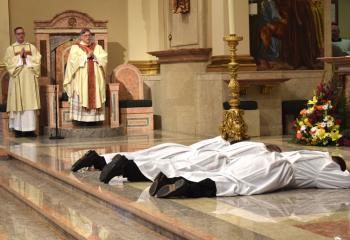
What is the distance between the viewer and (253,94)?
11.9 m

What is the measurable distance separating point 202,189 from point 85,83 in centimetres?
761

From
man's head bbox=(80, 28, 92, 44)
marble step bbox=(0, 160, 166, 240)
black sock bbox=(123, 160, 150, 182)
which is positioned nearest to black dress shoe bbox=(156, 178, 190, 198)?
marble step bbox=(0, 160, 166, 240)

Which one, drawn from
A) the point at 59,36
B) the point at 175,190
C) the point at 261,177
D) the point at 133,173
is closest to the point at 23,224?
the point at 133,173

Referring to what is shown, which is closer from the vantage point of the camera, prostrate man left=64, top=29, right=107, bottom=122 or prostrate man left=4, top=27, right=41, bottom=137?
prostrate man left=64, top=29, right=107, bottom=122

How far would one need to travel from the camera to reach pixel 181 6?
527 inches

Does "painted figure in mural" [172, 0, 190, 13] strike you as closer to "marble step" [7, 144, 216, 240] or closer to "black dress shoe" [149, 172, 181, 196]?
"marble step" [7, 144, 216, 240]

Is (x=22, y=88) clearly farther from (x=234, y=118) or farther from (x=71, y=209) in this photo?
(x=71, y=209)

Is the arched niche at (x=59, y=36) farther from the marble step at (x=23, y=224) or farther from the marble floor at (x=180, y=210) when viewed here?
the marble step at (x=23, y=224)

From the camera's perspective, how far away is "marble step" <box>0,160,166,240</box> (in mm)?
5133

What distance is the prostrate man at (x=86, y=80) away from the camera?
42.3 ft

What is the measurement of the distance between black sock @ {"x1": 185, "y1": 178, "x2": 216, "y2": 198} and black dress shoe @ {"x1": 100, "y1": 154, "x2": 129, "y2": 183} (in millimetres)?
896

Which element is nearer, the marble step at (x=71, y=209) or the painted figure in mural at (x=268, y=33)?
the marble step at (x=71, y=209)

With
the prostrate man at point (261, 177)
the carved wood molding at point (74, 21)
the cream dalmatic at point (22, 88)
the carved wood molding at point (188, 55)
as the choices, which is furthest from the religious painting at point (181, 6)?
the prostrate man at point (261, 177)

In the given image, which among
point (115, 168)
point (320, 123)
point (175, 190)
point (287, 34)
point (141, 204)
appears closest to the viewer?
point (141, 204)
